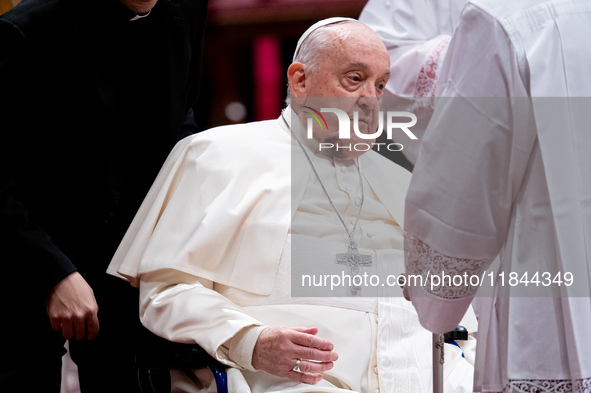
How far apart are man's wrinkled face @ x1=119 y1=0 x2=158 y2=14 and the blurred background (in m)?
2.35

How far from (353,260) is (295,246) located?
203 mm

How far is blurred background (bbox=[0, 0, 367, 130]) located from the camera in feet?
16.5

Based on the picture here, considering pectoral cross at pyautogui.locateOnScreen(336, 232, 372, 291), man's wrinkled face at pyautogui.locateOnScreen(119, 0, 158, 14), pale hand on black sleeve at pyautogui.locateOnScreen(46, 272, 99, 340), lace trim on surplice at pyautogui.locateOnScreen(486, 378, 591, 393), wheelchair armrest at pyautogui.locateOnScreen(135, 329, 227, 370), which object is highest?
man's wrinkled face at pyautogui.locateOnScreen(119, 0, 158, 14)

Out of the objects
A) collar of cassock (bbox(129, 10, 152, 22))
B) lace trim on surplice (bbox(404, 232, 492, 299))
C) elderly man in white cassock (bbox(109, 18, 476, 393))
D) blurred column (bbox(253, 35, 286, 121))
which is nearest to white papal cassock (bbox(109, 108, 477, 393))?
elderly man in white cassock (bbox(109, 18, 476, 393))

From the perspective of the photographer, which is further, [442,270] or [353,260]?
[353,260]

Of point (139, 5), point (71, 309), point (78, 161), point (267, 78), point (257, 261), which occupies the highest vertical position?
point (267, 78)

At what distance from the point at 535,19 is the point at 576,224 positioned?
460mm

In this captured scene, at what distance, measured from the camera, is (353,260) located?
248 centimetres

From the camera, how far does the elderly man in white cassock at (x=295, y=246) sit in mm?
2225

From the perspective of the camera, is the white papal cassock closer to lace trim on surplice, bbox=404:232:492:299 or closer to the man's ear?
the man's ear

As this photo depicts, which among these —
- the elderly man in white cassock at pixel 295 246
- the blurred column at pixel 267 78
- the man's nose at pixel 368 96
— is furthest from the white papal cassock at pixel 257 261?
the blurred column at pixel 267 78

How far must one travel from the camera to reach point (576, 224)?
5.13 feet

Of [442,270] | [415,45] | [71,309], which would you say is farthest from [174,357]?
[415,45]

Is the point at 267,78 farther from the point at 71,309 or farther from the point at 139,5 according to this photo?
the point at 71,309
